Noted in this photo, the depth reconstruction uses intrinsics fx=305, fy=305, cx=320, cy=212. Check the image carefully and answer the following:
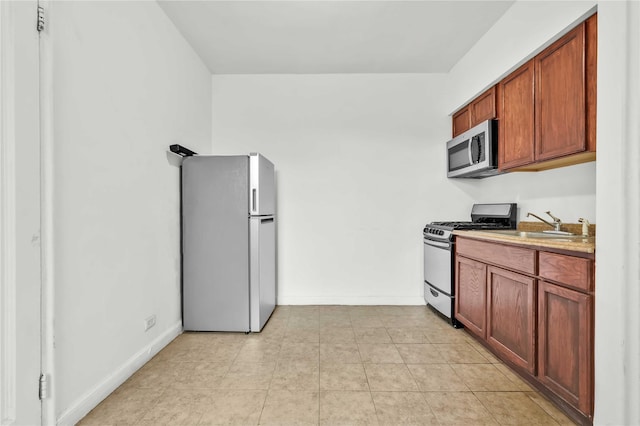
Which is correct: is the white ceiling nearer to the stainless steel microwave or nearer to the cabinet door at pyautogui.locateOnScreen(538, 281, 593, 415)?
the stainless steel microwave

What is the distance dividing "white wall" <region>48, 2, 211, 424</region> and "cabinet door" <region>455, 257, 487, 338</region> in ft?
8.27

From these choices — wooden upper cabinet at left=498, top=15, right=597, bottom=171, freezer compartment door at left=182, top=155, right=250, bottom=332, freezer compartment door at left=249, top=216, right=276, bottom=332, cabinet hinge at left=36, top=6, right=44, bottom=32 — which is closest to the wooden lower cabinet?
wooden upper cabinet at left=498, top=15, right=597, bottom=171

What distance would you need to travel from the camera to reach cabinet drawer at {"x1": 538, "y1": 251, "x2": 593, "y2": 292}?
1484 millimetres

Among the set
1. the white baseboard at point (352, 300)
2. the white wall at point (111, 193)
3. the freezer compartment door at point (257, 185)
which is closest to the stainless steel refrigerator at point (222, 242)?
the freezer compartment door at point (257, 185)

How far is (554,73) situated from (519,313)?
1.60 m

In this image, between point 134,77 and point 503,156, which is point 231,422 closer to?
point 134,77

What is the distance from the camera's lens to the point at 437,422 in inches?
61.7

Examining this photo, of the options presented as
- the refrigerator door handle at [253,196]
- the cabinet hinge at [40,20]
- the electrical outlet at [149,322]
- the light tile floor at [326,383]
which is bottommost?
the light tile floor at [326,383]

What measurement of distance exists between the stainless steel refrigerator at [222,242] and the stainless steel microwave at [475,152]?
6.71ft

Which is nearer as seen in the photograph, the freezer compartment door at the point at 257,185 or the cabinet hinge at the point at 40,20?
the cabinet hinge at the point at 40,20

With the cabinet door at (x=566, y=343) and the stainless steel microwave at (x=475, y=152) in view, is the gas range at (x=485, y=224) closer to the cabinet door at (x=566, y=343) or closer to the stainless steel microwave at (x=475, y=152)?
the stainless steel microwave at (x=475, y=152)

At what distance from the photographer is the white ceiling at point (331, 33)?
2.43 m

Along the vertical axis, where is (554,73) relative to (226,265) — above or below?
above

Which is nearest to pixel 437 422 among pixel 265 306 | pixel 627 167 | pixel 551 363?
pixel 551 363
